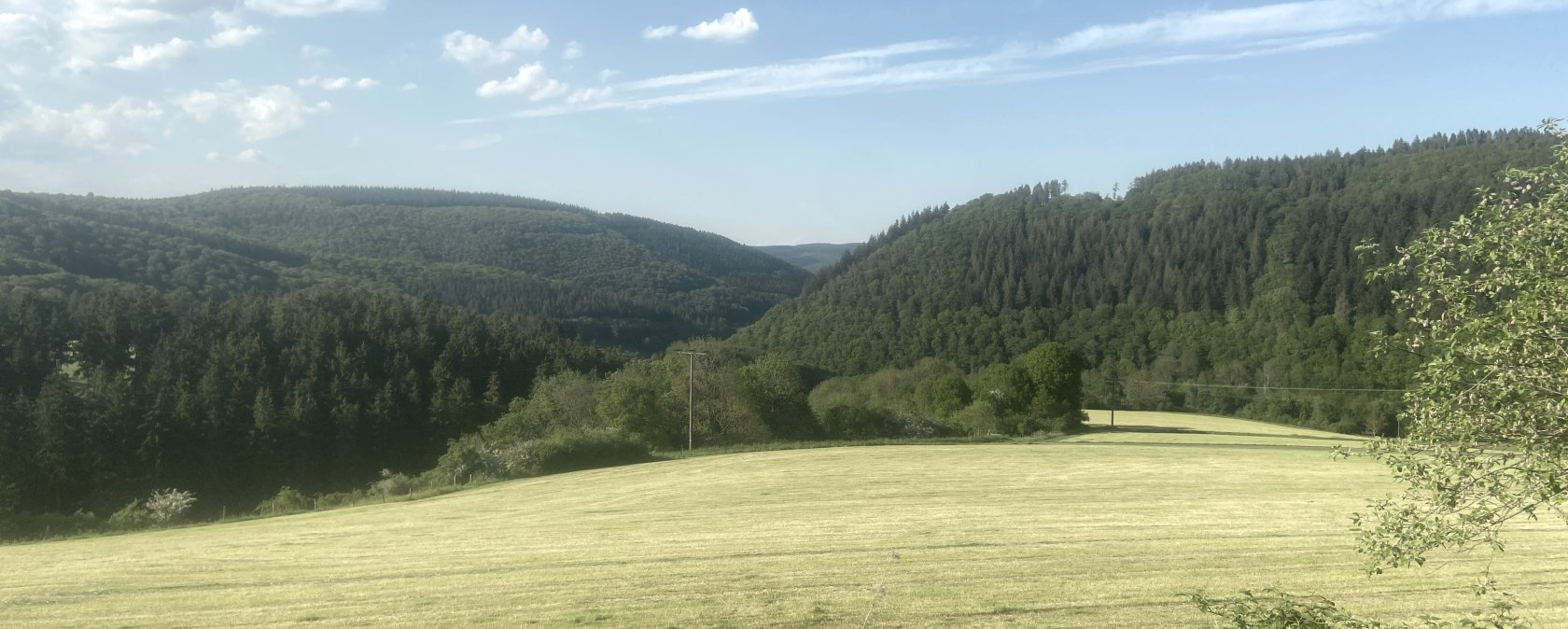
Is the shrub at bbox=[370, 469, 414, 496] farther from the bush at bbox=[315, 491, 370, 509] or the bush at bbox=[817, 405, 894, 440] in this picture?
the bush at bbox=[817, 405, 894, 440]

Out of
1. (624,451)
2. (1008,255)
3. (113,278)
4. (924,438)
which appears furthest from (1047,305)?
(113,278)

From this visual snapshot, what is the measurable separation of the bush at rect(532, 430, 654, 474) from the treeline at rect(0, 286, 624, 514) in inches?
1601

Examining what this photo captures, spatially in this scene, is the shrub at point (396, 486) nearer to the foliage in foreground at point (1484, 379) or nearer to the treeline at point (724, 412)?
the treeline at point (724, 412)

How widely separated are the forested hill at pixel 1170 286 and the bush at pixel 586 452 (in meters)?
60.1

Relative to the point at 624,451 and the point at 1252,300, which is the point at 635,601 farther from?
the point at 1252,300

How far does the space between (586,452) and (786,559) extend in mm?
32033

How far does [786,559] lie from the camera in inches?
773

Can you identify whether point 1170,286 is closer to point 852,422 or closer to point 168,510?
point 852,422

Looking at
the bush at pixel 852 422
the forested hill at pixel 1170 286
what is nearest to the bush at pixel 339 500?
the bush at pixel 852 422

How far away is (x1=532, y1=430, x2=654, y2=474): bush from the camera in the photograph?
1887 inches

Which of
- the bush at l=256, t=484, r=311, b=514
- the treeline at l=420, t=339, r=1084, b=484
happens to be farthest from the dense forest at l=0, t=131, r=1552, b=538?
the bush at l=256, t=484, r=311, b=514

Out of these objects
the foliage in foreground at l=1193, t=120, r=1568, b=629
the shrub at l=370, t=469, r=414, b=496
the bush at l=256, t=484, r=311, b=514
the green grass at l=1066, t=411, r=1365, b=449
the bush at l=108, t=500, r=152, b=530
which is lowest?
the green grass at l=1066, t=411, r=1365, b=449

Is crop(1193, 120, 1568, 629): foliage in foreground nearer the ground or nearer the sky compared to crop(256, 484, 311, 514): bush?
nearer the sky

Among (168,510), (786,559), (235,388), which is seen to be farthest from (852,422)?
(235,388)
